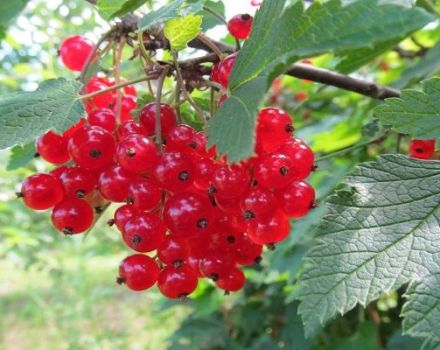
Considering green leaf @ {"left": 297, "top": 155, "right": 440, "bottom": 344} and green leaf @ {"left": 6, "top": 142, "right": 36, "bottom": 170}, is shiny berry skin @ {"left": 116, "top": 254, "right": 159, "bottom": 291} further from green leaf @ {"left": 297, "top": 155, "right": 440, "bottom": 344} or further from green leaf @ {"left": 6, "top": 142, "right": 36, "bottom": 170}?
green leaf @ {"left": 6, "top": 142, "right": 36, "bottom": 170}

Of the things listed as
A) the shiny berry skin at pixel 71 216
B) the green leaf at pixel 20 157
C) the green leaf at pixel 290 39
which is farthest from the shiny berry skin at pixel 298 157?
the green leaf at pixel 20 157

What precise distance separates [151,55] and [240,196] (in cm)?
50

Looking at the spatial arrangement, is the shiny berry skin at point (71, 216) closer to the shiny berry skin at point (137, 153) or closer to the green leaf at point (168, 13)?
the shiny berry skin at point (137, 153)

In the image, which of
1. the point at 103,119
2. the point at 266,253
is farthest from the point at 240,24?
the point at 266,253

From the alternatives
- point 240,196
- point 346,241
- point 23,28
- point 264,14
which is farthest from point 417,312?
point 23,28

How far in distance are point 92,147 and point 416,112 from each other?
72cm

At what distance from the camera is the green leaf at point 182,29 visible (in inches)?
46.6

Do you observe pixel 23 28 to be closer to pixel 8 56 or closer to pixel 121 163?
pixel 8 56

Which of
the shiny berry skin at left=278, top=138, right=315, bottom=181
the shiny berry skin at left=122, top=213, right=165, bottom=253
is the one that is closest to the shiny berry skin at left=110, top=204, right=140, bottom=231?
the shiny berry skin at left=122, top=213, right=165, bottom=253

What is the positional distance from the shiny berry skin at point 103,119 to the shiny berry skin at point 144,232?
0.26 meters

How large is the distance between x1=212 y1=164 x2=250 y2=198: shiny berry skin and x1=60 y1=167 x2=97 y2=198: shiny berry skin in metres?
0.34

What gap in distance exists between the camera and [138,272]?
4.16 feet

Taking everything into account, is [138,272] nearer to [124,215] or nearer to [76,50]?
[124,215]

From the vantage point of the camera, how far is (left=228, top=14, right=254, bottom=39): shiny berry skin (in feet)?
4.85
